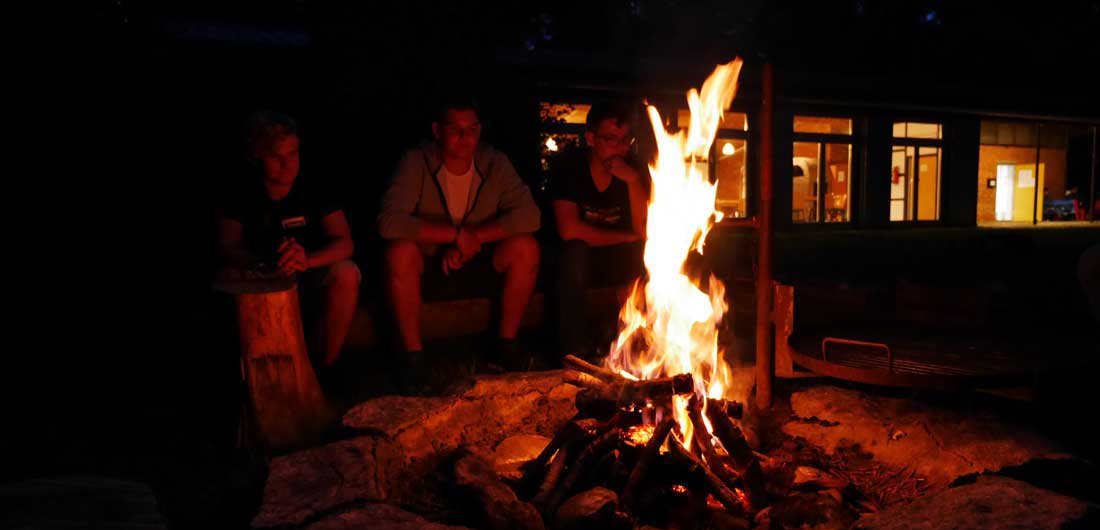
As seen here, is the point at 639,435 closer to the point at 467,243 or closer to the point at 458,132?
the point at 467,243

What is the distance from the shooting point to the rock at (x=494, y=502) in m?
2.24

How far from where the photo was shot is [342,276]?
11.2 ft

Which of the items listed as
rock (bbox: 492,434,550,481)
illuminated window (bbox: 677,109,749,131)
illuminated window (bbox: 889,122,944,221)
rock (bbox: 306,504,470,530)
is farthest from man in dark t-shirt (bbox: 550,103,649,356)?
illuminated window (bbox: 889,122,944,221)

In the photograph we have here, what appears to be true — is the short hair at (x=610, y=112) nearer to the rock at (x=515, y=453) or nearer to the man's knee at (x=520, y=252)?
the man's knee at (x=520, y=252)

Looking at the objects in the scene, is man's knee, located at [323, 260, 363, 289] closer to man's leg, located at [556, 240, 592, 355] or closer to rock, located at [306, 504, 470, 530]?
man's leg, located at [556, 240, 592, 355]

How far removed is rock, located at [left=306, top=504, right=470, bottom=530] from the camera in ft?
6.47

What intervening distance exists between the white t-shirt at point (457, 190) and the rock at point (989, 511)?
8.75 ft

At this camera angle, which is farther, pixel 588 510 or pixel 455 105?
pixel 455 105

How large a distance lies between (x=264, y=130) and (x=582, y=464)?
214 centimetres

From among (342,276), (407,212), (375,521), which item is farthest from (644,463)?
(407,212)

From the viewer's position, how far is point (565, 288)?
3998 millimetres

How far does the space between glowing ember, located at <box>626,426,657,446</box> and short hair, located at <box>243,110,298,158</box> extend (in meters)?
2.10

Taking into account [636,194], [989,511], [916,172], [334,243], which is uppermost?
[916,172]

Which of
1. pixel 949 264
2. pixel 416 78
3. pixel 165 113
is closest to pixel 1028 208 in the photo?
pixel 949 264
